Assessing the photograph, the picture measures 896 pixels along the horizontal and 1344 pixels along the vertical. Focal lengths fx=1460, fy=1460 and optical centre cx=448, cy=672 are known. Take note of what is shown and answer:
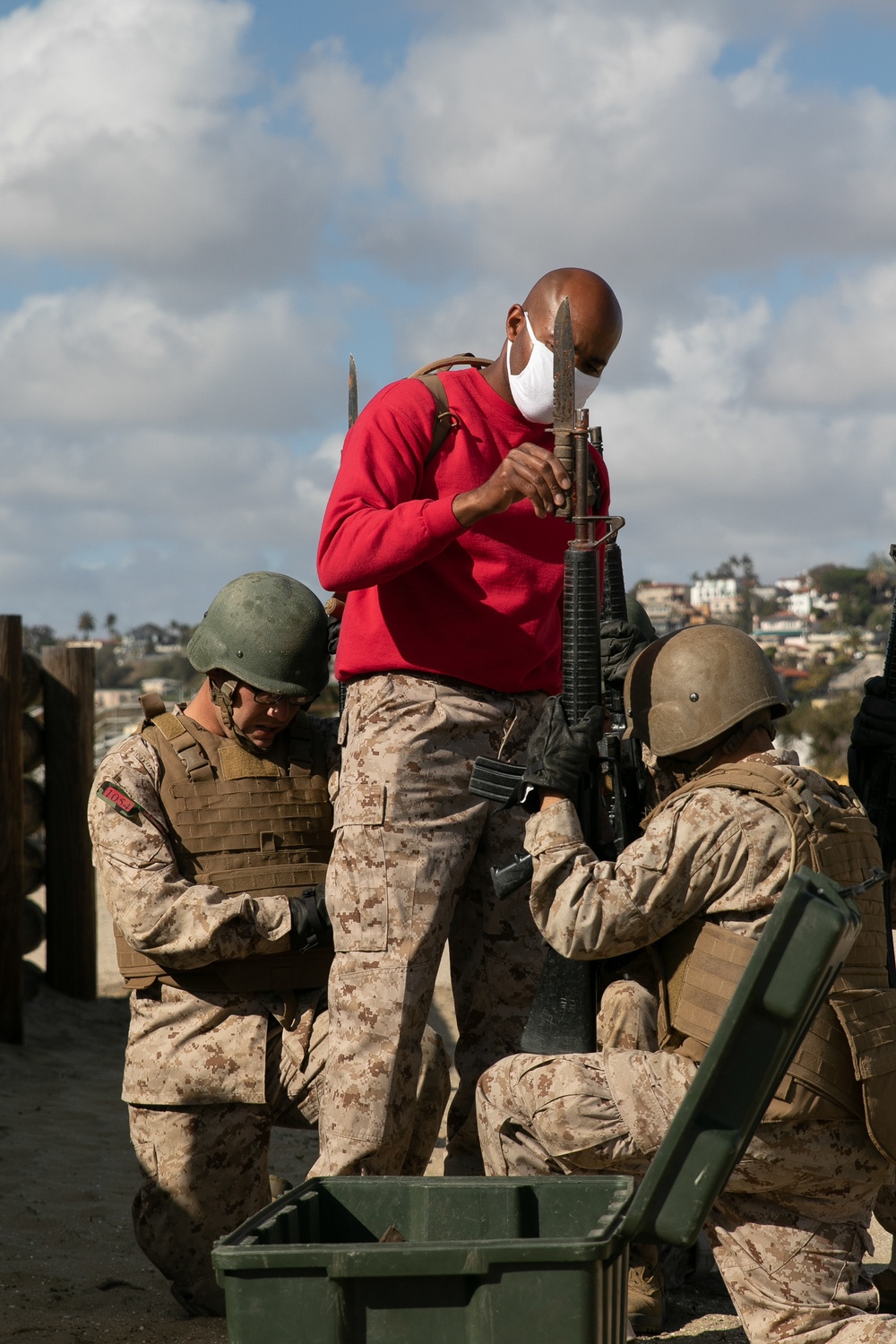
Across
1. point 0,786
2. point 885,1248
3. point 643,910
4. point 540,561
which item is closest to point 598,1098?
point 643,910

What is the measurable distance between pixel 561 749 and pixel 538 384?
106 centimetres

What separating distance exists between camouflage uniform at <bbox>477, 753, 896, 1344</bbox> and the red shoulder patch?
1.50 metres

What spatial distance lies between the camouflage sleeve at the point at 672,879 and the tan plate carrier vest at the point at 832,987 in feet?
0.19

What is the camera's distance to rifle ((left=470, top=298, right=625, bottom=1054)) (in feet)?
12.3

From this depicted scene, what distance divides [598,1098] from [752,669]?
44.9 inches

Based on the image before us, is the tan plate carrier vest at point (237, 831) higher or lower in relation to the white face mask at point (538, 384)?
lower

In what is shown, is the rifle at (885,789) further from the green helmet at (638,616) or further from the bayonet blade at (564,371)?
the green helmet at (638,616)

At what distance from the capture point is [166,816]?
4.60m

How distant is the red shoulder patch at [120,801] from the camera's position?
448cm

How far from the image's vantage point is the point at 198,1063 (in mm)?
4398

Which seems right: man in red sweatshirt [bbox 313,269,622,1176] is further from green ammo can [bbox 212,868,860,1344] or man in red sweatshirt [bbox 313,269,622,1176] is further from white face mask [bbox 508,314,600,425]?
green ammo can [bbox 212,868,860,1344]

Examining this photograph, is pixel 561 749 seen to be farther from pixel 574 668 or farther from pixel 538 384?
pixel 538 384

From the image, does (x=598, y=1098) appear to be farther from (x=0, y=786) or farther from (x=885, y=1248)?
(x=0, y=786)

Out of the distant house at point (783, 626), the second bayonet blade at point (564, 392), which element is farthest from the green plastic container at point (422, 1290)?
the distant house at point (783, 626)
